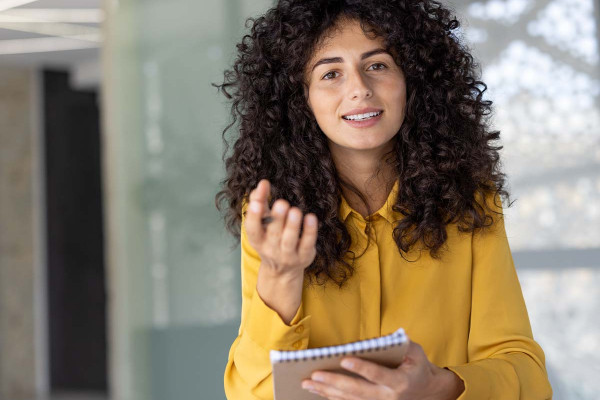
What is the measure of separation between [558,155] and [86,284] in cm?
535

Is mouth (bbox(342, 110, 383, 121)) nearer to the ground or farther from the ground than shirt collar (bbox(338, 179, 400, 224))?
farther from the ground

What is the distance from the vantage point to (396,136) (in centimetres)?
154

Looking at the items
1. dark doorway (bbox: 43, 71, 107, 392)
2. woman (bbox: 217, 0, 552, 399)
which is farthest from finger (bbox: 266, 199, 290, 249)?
dark doorway (bbox: 43, 71, 107, 392)

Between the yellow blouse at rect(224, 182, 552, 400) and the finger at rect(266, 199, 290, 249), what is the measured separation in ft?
0.94

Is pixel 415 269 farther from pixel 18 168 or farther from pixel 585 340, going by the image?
pixel 18 168

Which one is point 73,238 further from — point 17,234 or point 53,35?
point 53,35

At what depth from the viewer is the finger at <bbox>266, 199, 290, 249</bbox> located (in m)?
1.05

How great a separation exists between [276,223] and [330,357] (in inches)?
8.1

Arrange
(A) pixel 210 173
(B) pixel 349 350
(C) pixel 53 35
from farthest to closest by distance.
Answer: (C) pixel 53 35
(A) pixel 210 173
(B) pixel 349 350

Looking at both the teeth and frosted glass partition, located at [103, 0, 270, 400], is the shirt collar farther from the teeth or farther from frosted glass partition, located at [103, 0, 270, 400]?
frosted glass partition, located at [103, 0, 270, 400]

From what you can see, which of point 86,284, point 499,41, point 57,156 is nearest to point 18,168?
point 57,156

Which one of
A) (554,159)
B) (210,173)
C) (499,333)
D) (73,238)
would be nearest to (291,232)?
(499,333)

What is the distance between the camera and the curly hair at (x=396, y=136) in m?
1.46

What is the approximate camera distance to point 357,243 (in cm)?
146
